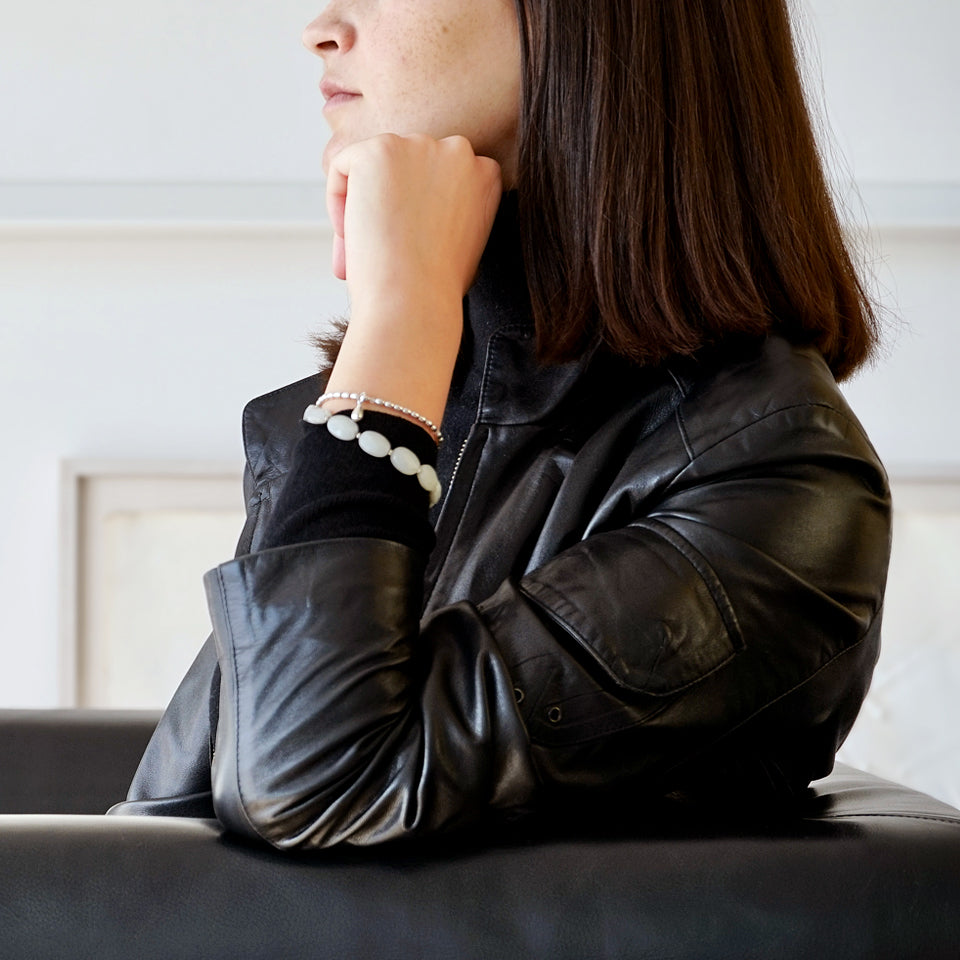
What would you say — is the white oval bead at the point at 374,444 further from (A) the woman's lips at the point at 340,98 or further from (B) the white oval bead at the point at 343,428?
(A) the woman's lips at the point at 340,98

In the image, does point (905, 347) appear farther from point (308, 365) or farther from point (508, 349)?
point (508, 349)

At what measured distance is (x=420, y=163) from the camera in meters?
0.91

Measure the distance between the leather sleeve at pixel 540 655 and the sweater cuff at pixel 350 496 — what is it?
2cm

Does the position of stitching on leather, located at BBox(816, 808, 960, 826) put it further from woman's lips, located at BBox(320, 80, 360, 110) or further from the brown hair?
woman's lips, located at BBox(320, 80, 360, 110)

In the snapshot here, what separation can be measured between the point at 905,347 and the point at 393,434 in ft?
7.32

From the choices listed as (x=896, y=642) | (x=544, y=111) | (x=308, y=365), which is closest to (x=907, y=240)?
(x=896, y=642)

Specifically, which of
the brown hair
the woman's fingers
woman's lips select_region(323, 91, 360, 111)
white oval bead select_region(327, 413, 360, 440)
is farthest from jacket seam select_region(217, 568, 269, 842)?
woman's lips select_region(323, 91, 360, 111)

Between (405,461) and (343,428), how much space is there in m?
0.04

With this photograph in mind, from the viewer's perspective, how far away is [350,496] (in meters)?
0.75

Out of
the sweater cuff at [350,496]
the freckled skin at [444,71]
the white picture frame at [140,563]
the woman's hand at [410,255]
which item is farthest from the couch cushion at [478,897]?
the white picture frame at [140,563]

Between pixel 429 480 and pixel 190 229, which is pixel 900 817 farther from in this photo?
pixel 190 229

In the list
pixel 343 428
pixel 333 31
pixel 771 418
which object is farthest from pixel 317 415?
pixel 333 31

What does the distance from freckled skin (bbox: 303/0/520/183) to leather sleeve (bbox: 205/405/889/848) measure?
35 cm

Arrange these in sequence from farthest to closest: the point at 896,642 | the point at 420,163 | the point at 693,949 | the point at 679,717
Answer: the point at 896,642 < the point at 420,163 < the point at 679,717 < the point at 693,949
